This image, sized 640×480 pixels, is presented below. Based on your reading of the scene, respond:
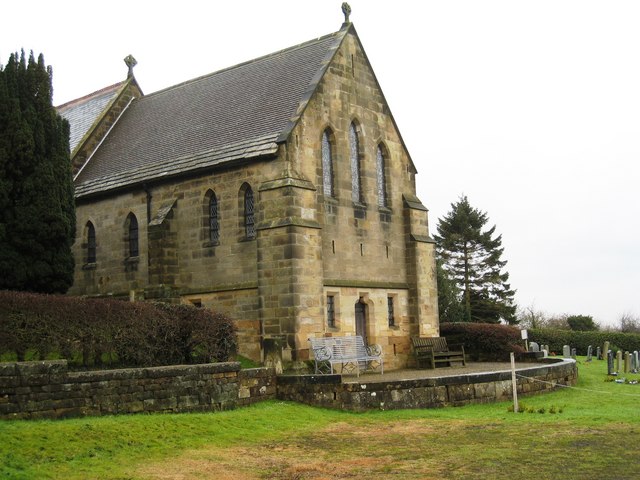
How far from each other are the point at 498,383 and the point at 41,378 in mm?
11614

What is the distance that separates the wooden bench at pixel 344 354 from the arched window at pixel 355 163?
505 centimetres

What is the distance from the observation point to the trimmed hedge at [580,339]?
152 ft

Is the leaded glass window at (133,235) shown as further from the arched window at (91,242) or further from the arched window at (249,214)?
the arched window at (249,214)

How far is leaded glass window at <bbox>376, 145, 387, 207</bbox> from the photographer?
2708 cm

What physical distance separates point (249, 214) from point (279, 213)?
2.00 metres

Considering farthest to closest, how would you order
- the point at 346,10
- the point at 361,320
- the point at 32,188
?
the point at 346,10 → the point at 361,320 → the point at 32,188

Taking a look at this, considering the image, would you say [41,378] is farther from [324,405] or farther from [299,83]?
[299,83]

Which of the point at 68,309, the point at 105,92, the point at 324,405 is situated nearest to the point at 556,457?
the point at 324,405

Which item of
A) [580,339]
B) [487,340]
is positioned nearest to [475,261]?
[580,339]

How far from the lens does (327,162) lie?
2495 centimetres

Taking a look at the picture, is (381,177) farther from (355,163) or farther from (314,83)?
(314,83)

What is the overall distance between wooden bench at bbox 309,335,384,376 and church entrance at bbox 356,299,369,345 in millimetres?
612

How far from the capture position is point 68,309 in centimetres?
1669

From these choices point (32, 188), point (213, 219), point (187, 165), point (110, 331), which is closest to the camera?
point (110, 331)
